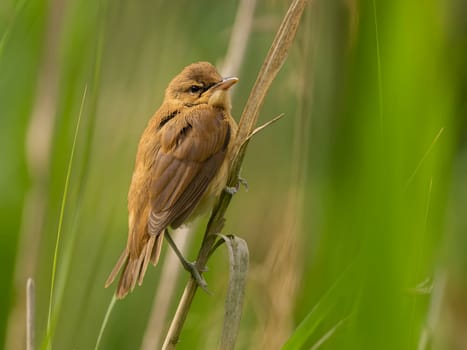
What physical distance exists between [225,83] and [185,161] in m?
0.33

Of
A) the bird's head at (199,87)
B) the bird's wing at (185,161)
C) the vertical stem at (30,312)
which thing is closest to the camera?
the vertical stem at (30,312)

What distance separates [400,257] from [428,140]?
6.1 inches

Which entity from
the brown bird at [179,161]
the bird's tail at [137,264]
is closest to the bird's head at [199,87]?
the brown bird at [179,161]

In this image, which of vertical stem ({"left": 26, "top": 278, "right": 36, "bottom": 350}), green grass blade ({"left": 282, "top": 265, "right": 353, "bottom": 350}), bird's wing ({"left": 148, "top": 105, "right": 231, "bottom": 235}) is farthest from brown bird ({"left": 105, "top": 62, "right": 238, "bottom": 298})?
green grass blade ({"left": 282, "top": 265, "right": 353, "bottom": 350})

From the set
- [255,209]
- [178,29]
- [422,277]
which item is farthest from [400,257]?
[255,209]

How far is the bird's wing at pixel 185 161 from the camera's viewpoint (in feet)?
8.11

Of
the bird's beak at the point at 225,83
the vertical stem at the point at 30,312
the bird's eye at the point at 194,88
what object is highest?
the bird's beak at the point at 225,83

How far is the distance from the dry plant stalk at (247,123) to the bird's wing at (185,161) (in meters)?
0.40

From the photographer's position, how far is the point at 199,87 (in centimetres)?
286

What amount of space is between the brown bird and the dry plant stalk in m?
0.35

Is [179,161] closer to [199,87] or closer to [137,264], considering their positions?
[199,87]

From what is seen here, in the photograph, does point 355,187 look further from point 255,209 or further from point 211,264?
point 255,209

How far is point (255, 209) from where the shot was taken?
119 inches

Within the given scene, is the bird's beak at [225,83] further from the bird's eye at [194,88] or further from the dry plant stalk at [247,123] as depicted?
the dry plant stalk at [247,123]
